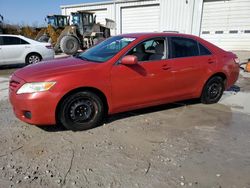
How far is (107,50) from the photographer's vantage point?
487cm

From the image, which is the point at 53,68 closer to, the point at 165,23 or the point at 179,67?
the point at 179,67

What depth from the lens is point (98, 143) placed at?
3898mm

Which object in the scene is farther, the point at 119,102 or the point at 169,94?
the point at 169,94

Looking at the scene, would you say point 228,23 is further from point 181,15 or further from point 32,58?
point 32,58

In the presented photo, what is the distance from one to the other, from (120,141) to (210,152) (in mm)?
1291

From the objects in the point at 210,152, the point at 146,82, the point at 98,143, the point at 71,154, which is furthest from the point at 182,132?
the point at 71,154

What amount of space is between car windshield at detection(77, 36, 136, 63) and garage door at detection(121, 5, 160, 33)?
15449 mm

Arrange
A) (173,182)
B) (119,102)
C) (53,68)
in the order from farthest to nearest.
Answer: (119,102) < (53,68) < (173,182)

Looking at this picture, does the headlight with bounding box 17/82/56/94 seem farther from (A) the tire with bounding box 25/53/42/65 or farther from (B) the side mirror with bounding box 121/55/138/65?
(A) the tire with bounding box 25/53/42/65

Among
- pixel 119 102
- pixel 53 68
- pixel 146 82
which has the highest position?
pixel 53 68

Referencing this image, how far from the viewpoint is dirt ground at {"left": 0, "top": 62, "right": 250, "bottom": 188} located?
3.01 meters

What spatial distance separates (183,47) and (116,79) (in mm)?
1676

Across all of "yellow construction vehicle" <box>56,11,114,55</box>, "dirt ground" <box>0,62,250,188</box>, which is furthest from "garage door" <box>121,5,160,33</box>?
"dirt ground" <box>0,62,250,188</box>

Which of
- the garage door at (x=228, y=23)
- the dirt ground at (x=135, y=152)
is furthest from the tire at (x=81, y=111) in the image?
the garage door at (x=228, y=23)
